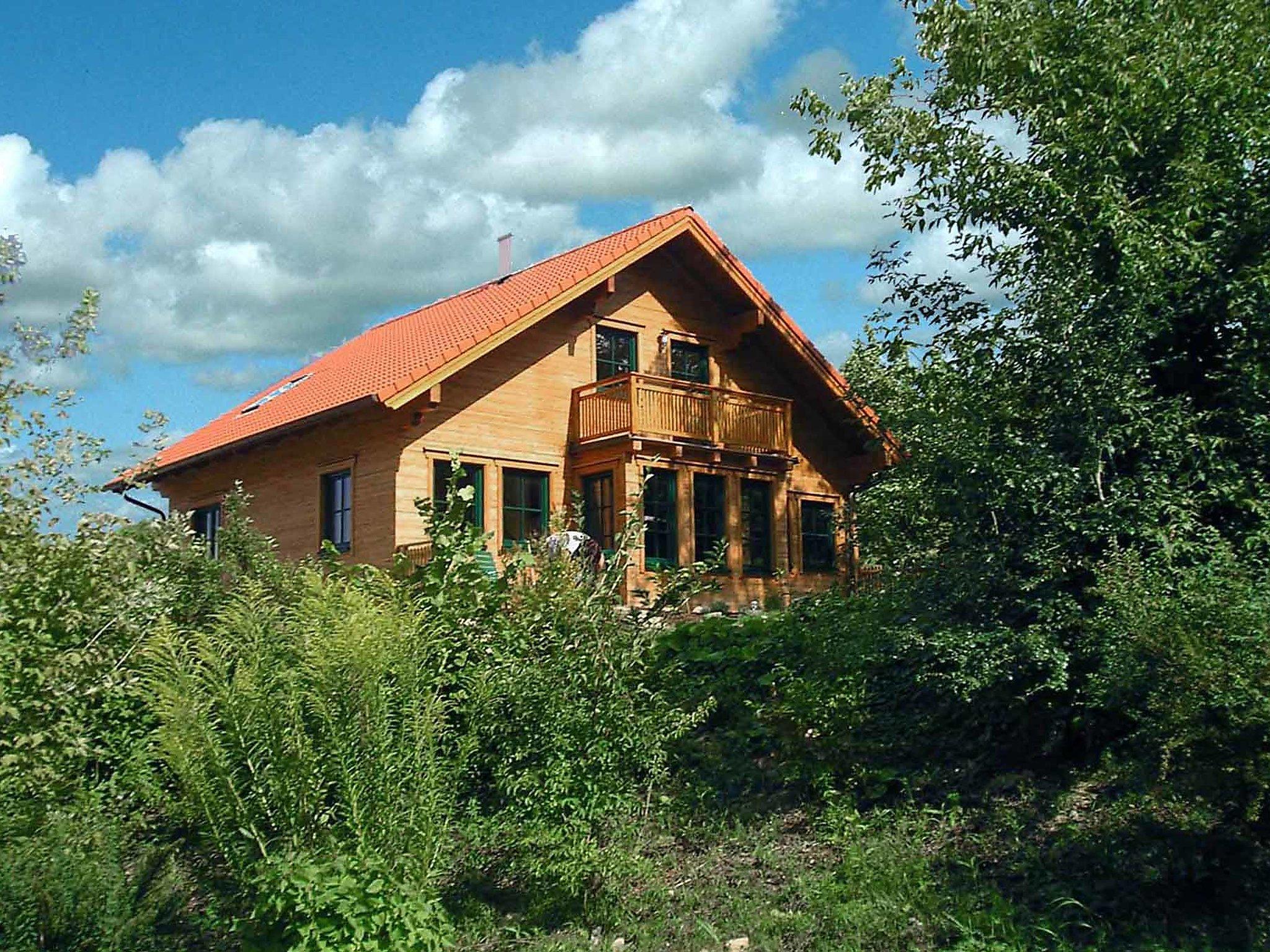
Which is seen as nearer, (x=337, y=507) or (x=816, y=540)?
(x=337, y=507)

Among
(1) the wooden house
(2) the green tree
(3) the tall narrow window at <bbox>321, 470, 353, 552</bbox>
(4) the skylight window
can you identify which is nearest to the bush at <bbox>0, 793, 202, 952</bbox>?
(2) the green tree

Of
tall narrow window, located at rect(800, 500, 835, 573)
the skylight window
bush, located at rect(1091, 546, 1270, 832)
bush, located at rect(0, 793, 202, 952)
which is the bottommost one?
bush, located at rect(0, 793, 202, 952)

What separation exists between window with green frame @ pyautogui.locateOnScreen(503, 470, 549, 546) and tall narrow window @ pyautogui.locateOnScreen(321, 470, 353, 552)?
2561 millimetres

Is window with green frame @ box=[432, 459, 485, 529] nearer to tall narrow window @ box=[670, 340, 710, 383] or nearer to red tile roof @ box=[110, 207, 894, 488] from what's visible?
red tile roof @ box=[110, 207, 894, 488]

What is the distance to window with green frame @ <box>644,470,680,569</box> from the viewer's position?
22.7 meters

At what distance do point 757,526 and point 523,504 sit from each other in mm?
5017

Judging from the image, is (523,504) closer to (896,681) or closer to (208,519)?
Answer: (208,519)

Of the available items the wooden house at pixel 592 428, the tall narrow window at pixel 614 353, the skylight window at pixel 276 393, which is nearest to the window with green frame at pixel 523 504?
the wooden house at pixel 592 428

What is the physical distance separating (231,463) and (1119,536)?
63.6 feet

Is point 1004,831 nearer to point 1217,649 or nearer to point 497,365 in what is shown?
point 1217,649

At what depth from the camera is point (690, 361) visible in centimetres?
2505

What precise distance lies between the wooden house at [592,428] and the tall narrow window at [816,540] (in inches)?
1.7

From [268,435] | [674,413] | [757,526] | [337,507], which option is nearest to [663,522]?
[674,413]

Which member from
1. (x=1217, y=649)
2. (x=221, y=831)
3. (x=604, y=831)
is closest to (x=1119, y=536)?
(x=1217, y=649)
